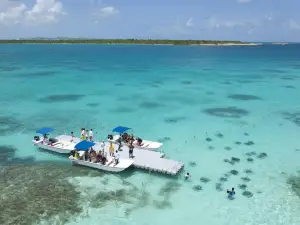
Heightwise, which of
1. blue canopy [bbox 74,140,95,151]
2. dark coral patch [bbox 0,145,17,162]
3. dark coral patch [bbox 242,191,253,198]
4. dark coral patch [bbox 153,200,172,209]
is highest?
blue canopy [bbox 74,140,95,151]

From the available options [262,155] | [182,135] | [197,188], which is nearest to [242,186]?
[197,188]

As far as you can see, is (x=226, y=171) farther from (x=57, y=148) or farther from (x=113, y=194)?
(x=57, y=148)

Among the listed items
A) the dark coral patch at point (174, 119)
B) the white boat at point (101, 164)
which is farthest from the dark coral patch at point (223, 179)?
the dark coral patch at point (174, 119)

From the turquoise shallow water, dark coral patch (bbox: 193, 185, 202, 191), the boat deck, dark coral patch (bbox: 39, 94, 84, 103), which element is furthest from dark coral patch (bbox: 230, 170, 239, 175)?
dark coral patch (bbox: 39, 94, 84, 103)

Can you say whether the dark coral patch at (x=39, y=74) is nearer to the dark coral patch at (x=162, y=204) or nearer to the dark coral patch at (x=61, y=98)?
the dark coral patch at (x=61, y=98)

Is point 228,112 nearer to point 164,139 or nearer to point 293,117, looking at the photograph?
point 293,117

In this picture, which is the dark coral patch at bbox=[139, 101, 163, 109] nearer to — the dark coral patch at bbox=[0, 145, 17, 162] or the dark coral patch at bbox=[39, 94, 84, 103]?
the dark coral patch at bbox=[39, 94, 84, 103]
